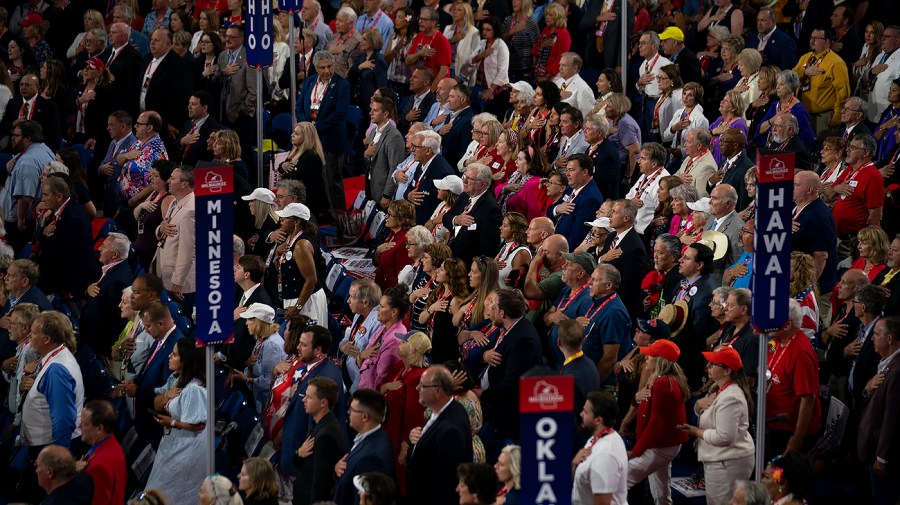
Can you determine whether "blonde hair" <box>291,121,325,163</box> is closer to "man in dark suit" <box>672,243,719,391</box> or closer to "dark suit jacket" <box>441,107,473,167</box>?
"dark suit jacket" <box>441,107,473,167</box>

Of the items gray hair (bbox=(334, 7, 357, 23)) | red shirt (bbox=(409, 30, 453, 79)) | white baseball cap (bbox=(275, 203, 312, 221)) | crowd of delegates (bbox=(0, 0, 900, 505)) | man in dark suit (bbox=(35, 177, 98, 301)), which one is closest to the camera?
crowd of delegates (bbox=(0, 0, 900, 505))

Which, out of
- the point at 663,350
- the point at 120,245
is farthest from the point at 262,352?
the point at 663,350

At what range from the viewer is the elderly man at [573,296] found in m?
9.89

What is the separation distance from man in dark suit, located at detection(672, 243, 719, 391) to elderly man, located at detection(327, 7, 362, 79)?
6318mm

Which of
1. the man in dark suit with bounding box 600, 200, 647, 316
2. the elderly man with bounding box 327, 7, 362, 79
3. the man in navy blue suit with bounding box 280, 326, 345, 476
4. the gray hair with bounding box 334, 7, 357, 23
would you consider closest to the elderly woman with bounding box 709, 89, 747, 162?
the man in dark suit with bounding box 600, 200, 647, 316

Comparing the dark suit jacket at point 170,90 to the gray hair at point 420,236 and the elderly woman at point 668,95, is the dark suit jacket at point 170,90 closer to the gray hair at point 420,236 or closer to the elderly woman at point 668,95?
the gray hair at point 420,236

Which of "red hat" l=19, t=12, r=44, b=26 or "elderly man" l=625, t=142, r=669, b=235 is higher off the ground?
"red hat" l=19, t=12, r=44, b=26

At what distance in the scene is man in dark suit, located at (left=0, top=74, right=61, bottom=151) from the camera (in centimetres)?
1402

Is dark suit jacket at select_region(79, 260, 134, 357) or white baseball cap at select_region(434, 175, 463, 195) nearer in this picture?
dark suit jacket at select_region(79, 260, 134, 357)

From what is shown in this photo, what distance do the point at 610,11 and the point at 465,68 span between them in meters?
1.67

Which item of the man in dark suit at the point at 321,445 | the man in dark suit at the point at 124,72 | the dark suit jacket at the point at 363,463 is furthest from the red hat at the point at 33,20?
the dark suit jacket at the point at 363,463

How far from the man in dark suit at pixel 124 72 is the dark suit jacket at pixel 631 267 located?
19.2 ft

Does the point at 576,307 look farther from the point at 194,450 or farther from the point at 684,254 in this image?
the point at 194,450

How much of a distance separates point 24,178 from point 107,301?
240cm
